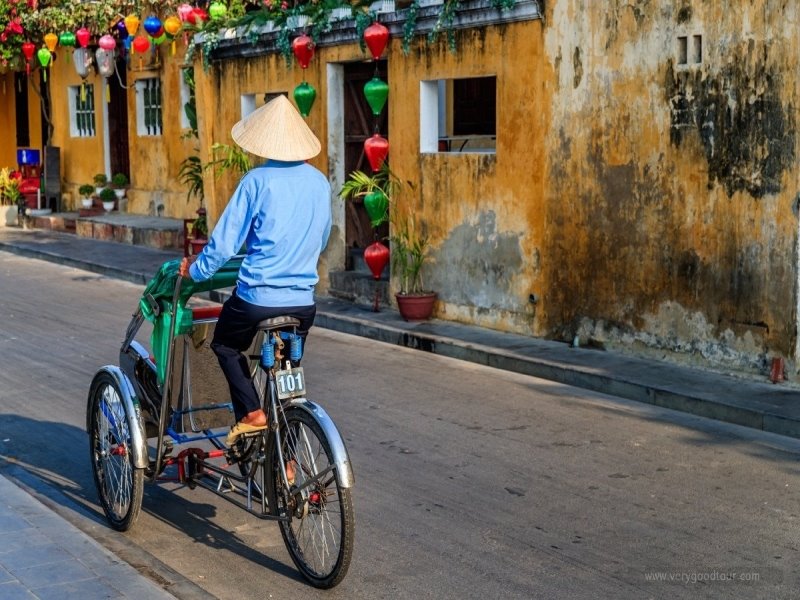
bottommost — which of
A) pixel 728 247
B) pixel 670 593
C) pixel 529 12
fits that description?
pixel 670 593

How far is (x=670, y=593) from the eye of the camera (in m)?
5.54

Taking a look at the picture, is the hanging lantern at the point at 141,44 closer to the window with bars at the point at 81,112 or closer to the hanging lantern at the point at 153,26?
the hanging lantern at the point at 153,26

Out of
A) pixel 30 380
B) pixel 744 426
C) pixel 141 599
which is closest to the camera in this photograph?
pixel 141 599

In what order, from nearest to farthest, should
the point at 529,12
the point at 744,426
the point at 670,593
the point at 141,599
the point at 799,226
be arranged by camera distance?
the point at 141,599 < the point at 670,593 < the point at 744,426 < the point at 799,226 < the point at 529,12

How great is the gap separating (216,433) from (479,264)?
6480mm

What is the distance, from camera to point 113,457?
6520 mm

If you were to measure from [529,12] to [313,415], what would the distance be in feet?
23.6

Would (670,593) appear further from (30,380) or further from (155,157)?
(155,157)

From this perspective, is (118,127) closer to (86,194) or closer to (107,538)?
(86,194)

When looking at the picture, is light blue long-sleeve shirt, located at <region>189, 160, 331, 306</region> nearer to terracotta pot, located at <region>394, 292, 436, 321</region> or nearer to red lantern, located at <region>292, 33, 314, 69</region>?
terracotta pot, located at <region>394, 292, 436, 321</region>

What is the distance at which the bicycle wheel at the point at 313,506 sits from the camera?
17.5 feet

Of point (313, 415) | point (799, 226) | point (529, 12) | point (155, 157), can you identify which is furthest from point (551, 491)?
point (155, 157)

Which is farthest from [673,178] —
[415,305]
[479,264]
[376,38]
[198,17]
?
[198,17]

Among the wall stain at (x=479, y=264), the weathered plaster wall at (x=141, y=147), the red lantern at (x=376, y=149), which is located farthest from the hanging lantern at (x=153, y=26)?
the wall stain at (x=479, y=264)
